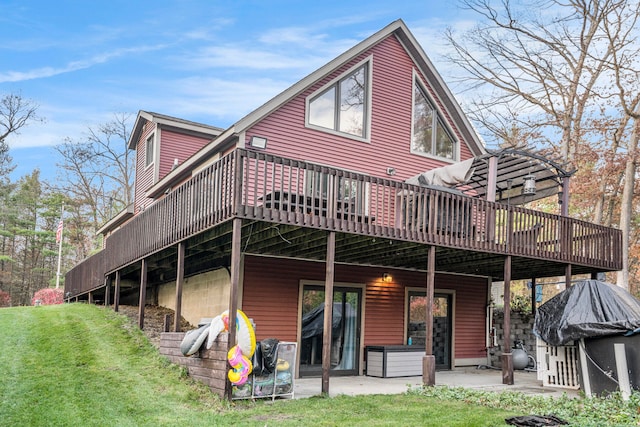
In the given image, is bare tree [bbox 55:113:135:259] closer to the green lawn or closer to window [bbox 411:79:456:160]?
window [bbox 411:79:456:160]

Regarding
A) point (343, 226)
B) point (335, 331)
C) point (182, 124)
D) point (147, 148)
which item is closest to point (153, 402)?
point (343, 226)

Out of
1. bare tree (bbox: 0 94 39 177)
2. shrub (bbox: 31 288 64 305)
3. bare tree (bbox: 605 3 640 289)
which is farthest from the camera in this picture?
bare tree (bbox: 0 94 39 177)

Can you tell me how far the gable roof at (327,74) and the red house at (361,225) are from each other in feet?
0.13

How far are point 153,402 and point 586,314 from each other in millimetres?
7233

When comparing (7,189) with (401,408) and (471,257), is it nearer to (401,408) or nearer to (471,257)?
(471,257)

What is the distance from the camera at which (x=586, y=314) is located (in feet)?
32.7

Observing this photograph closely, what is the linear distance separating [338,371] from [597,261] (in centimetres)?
667

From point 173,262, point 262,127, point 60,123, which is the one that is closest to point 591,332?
point 262,127

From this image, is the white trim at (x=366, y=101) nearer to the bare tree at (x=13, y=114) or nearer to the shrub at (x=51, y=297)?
the shrub at (x=51, y=297)

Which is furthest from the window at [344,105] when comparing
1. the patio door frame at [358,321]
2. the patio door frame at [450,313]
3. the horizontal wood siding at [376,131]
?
the patio door frame at [450,313]

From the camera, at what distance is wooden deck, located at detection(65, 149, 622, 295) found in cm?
873

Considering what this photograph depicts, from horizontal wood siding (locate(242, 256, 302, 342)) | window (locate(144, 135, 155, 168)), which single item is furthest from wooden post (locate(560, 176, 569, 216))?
window (locate(144, 135, 155, 168))

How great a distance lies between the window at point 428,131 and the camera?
14812 mm

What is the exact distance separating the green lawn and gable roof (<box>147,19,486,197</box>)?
4.33m
